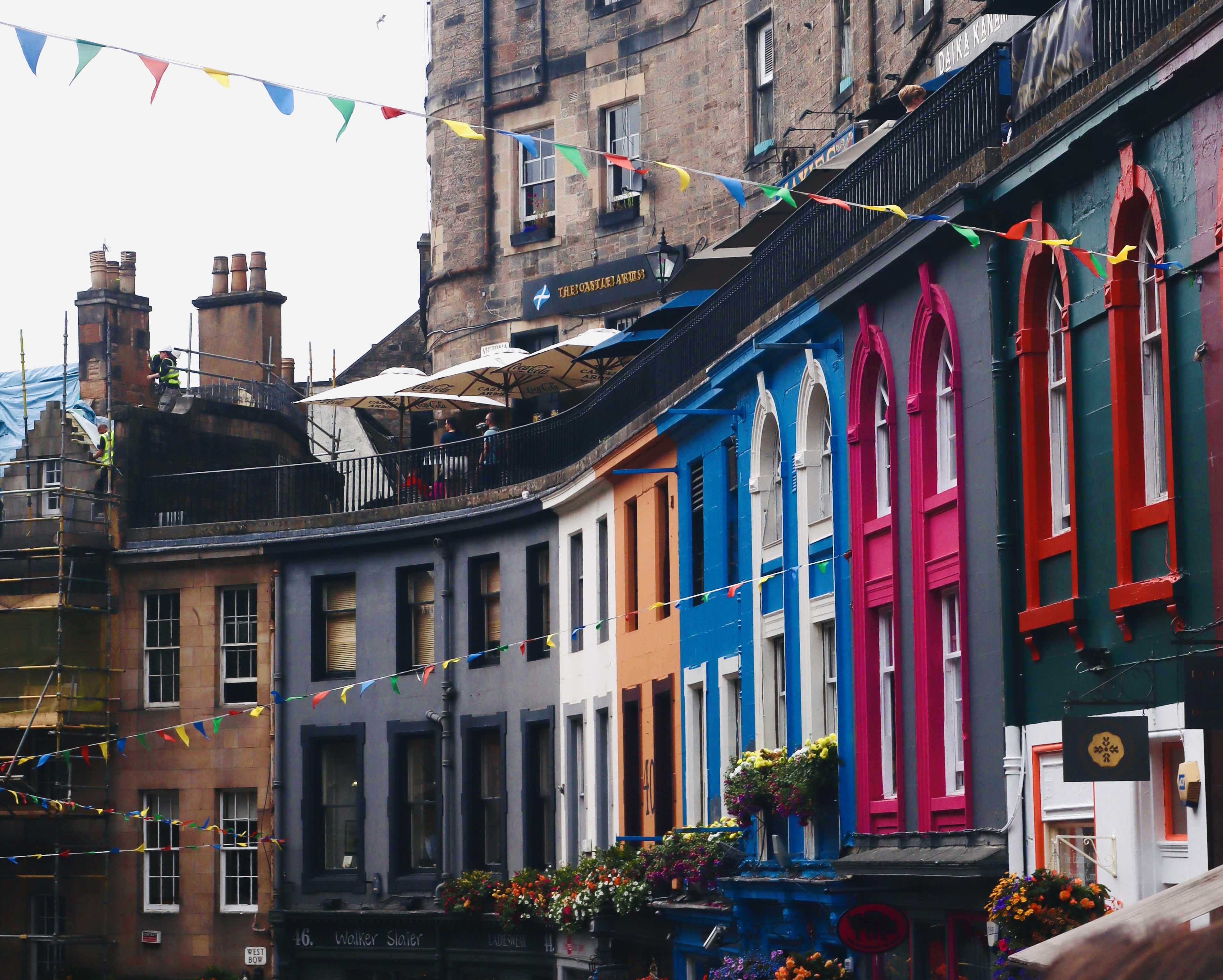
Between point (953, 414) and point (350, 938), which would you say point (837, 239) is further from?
point (350, 938)

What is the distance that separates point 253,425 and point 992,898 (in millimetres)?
26505

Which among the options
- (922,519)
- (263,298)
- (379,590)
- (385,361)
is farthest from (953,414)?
(385,361)

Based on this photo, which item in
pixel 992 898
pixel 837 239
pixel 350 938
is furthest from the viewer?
pixel 350 938

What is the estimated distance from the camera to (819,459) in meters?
20.1

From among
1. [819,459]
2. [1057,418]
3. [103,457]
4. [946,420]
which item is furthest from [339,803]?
[1057,418]

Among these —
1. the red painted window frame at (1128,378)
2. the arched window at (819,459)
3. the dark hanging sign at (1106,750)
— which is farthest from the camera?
the arched window at (819,459)

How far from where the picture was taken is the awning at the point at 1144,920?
1718 millimetres

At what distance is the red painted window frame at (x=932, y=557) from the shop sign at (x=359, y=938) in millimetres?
15891

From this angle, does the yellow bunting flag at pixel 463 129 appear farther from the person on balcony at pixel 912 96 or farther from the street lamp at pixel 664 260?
the street lamp at pixel 664 260

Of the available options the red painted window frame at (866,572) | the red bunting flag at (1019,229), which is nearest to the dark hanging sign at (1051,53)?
the red bunting flag at (1019,229)

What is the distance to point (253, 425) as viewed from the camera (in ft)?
126

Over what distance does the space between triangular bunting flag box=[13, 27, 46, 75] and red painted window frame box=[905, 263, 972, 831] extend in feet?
28.1

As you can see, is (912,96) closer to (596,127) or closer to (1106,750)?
(1106,750)

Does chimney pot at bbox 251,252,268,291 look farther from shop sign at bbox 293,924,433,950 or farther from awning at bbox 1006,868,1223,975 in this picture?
awning at bbox 1006,868,1223,975
